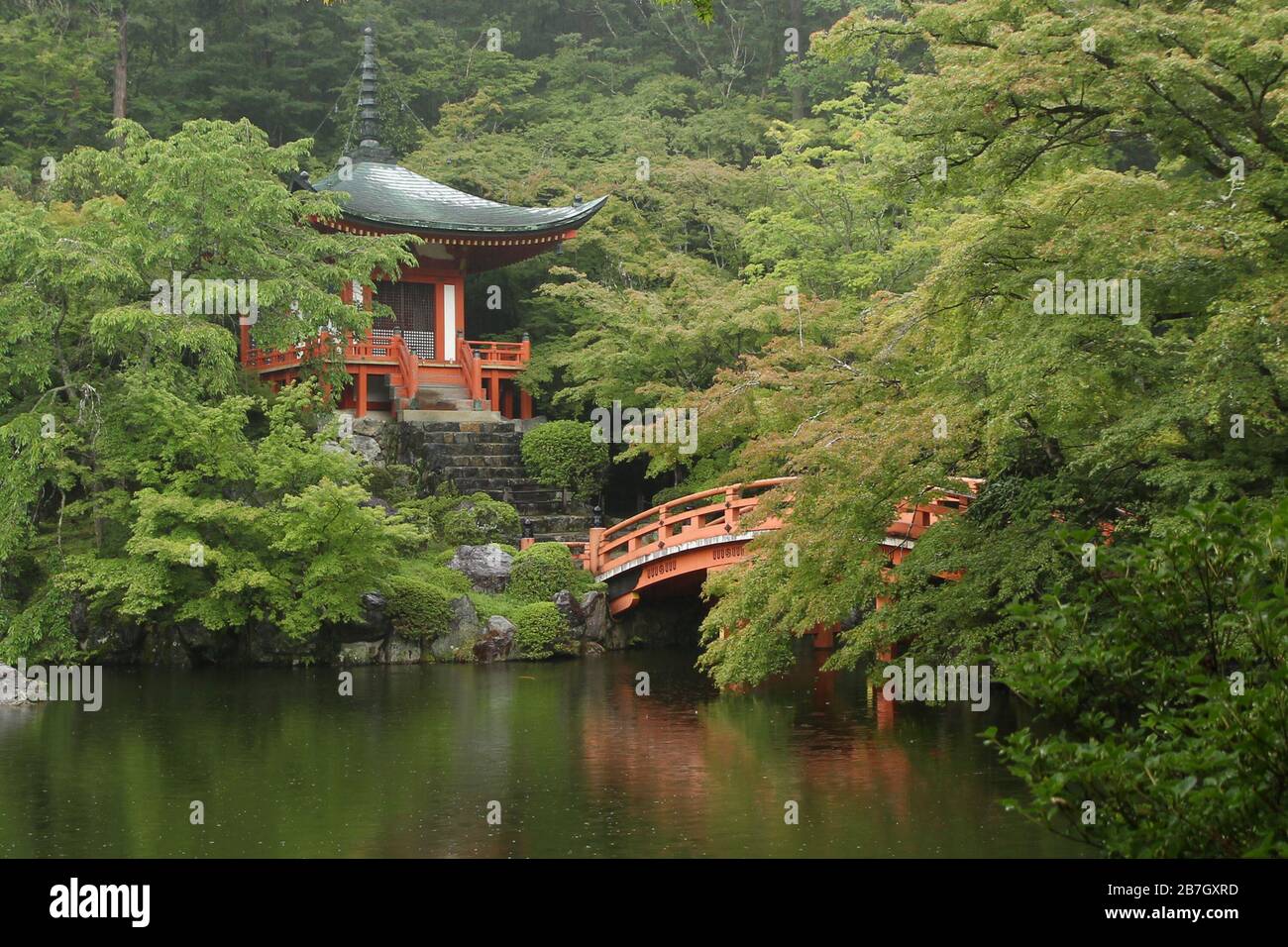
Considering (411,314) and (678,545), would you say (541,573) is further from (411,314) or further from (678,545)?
(411,314)

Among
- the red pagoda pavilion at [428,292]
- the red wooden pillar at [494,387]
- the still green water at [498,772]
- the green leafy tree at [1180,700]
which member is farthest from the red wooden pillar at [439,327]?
the green leafy tree at [1180,700]

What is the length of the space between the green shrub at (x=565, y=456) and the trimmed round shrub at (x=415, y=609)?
12.5 ft

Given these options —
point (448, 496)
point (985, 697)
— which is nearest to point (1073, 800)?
point (985, 697)

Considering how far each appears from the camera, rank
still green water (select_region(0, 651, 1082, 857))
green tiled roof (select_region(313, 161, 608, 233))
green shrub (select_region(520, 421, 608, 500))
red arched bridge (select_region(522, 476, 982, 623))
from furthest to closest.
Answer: green tiled roof (select_region(313, 161, 608, 233)), green shrub (select_region(520, 421, 608, 500)), red arched bridge (select_region(522, 476, 982, 623)), still green water (select_region(0, 651, 1082, 857))

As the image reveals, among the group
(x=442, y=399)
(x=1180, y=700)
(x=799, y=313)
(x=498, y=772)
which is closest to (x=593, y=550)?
(x=799, y=313)

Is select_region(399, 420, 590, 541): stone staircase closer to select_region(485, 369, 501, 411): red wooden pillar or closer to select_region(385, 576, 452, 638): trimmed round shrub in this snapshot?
select_region(485, 369, 501, 411): red wooden pillar

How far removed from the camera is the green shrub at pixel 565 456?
874 inches

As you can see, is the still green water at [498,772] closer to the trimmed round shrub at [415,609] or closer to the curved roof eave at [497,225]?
the trimmed round shrub at [415,609]

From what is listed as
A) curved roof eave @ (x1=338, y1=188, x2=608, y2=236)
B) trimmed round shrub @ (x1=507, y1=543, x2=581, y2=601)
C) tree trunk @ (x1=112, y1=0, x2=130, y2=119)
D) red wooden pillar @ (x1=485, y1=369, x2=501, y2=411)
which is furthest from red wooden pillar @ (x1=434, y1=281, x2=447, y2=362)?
tree trunk @ (x1=112, y1=0, x2=130, y2=119)

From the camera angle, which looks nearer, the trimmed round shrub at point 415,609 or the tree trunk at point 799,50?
the trimmed round shrub at point 415,609

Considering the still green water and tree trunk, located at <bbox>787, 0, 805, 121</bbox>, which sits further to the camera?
tree trunk, located at <bbox>787, 0, 805, 121</bbox>

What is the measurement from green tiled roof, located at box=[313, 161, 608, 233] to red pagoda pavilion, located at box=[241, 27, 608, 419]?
2cm

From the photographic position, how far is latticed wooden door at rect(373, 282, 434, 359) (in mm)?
24906
